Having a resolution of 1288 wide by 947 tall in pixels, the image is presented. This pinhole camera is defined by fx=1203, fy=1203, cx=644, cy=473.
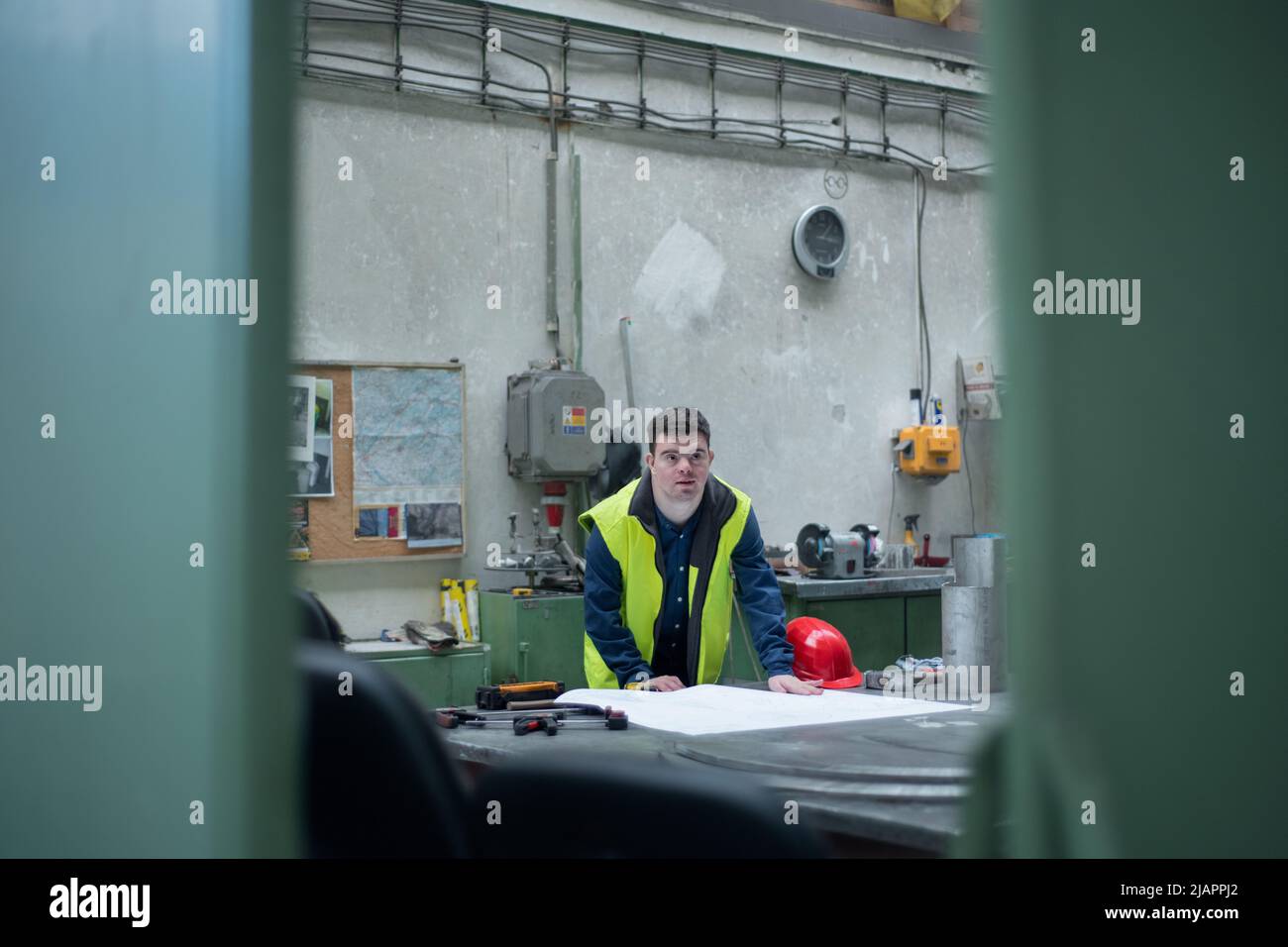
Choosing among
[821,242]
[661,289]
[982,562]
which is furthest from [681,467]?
[821,242]

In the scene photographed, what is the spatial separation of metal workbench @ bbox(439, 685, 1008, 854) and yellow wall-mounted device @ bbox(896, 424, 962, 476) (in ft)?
12.6

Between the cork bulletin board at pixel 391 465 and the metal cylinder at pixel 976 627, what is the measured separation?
280 cm

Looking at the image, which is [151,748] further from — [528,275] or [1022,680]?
[528,275]

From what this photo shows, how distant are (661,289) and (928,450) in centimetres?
158

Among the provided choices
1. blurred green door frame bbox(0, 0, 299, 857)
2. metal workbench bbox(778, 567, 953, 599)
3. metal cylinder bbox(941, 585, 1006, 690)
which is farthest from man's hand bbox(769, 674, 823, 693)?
metal workbench bbox(778, 567, 953, 599)

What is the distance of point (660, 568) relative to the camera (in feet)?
9.91

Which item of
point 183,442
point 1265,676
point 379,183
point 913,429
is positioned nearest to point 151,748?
point 183,442

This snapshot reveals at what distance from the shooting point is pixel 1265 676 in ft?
2.42

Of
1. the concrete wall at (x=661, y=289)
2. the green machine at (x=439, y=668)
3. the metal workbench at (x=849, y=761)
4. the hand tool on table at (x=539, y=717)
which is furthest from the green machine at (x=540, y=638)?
the metal workbench at (x=849, y=761)

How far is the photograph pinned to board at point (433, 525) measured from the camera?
480cm

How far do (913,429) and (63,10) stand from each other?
5237 millimetres

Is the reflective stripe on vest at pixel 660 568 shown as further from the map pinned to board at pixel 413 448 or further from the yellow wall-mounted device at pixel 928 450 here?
the yellow wall-mounted device at pixel 928 450

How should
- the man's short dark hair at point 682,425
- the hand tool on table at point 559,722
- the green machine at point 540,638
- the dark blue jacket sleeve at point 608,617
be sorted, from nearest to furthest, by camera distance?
the hand tool on table at point 559,722, the dark blue jacket sleeve at point 608,617, the man's short dark hair at point 682,425, the green machine at point 540,638

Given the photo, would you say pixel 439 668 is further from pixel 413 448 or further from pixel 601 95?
pixel 601 95
